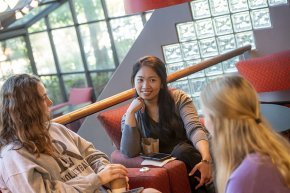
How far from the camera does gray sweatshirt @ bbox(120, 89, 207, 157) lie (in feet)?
8.84

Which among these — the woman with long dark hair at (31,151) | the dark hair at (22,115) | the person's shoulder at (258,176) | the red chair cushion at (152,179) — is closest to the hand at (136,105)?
the red chair cushion at (152,179)

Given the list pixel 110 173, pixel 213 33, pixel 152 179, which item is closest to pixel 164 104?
pixel 152 179

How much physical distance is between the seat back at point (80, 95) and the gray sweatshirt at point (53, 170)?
20.1 ft

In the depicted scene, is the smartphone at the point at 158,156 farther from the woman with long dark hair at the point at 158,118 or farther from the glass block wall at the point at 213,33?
the glass block wall at the point at 213,33

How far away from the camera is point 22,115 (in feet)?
6.51

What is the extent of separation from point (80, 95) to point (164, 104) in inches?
236

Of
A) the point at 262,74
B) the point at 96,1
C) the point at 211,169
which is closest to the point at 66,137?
the point at 211,169

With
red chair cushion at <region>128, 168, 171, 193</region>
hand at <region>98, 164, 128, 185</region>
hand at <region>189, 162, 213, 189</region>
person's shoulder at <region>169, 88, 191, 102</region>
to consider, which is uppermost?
person's shoulder at <region>169, 88, 191, 102</region>

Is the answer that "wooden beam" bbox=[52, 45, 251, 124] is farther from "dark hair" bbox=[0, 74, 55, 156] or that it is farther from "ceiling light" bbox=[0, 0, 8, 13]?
"ceiling light" bbox=[0, 0, 8, 13]

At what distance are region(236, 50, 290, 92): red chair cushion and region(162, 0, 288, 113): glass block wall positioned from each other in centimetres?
59

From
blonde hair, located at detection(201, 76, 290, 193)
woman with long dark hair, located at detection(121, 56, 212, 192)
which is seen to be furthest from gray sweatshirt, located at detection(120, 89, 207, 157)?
blonde hair, located at detection(201, 76, 290, 193)

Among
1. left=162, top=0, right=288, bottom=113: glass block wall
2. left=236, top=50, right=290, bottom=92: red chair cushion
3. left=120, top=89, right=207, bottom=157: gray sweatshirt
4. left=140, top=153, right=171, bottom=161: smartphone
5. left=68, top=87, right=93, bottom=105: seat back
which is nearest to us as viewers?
left=140, top=153, right=171, bottom=161: smartphone

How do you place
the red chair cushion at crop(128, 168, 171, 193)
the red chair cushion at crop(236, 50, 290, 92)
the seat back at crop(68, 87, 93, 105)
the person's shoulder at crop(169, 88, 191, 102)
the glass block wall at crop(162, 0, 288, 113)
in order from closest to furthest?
the red chair cushion at crop(128, 168, 171, 193)
the person's shoulder at crop(169, 88, 191, 102)
the red chair cushion at crop(236, 50, 290, 92)
the glass block wall at crop(162, 0, 288, 113)
the seat back at crop(68, 87, 93, 105)

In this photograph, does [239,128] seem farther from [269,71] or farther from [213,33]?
[213,33]
